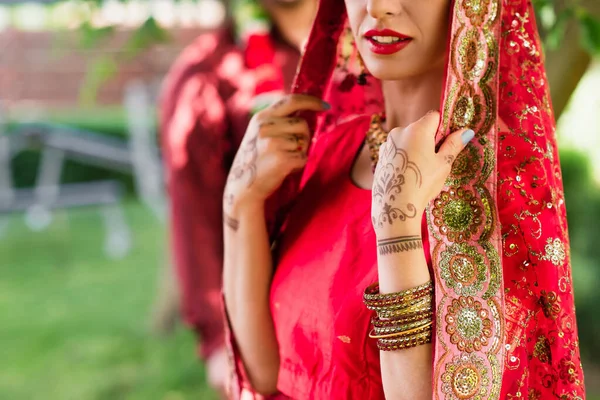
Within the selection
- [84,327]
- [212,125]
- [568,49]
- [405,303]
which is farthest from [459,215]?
[84,327]

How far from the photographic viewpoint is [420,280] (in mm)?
988

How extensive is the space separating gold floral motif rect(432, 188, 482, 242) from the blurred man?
1270 millimetres

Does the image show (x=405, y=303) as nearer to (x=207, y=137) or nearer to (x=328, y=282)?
(x=328, y=282)

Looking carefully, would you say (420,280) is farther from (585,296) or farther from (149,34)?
(585,296)

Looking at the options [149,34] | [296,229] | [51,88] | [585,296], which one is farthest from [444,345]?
[51,88]

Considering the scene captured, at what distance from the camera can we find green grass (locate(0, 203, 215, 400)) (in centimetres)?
406

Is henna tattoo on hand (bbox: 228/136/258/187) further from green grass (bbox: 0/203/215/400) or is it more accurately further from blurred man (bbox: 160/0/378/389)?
green grass (bbox: 0/203/215/400)

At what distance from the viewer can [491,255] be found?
985 millimetres

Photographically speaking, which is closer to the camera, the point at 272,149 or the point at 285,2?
the point at 272,149

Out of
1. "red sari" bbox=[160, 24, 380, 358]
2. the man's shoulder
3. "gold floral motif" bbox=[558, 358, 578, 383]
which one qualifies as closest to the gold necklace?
"gold floral motif" bbox=[558, 358, 578, 383]

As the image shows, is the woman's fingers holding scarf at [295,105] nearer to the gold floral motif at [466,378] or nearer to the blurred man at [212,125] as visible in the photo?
the gold floral motif at [466,378]

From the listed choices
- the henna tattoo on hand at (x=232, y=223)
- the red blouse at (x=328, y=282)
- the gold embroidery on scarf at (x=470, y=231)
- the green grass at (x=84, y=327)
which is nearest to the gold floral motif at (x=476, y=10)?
the gold embroidery on scarf at (x=470, y=231)

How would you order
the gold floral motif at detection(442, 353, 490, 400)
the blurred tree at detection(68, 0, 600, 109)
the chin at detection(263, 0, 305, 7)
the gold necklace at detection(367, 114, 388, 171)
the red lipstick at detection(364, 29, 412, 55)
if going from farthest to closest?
1. the chin at detection(263, 0, 305, 7)
2. the blurred tree at detection(68, 0, 600, 109)
3. the gold necklace at detection(367, 114, 388, 171)
4. the red lipstick at detection(364, 29, 412, 55)
5. the gold floral motif at detection(442, 353, 490, 400)

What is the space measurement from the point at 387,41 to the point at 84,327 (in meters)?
4.25
